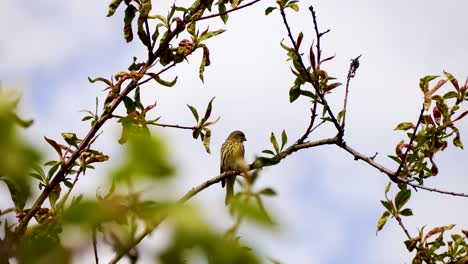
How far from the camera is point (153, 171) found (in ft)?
3.49

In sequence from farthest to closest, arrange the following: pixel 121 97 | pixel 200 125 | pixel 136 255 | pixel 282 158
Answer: pixel 200 125, pixel 282 158, pixel 121 97, pixel 136 255

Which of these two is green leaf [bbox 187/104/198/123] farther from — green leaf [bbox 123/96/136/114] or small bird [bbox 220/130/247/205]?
small bird [bbox 220/130/247/205]

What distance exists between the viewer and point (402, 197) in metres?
4.62

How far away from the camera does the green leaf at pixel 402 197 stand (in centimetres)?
461

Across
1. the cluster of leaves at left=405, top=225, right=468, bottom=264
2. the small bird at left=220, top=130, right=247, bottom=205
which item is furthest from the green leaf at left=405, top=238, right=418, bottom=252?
the small bird at left=220, top=130, right=247, bottom=205

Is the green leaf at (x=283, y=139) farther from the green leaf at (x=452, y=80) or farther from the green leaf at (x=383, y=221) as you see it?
the green leaf at (x=452, y=80)

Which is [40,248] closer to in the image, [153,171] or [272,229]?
[153,171]

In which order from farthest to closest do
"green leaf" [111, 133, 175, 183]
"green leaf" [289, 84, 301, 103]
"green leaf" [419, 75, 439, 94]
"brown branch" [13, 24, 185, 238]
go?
"green leaf" [419, 75, 439, 94] → "green leaf" [289, 84, 301, 103] → "brown branch" [13, 24, 185, 238] → "green leaf" [111, 133, 175, 183]

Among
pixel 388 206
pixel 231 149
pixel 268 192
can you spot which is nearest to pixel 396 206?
pixel 388 206

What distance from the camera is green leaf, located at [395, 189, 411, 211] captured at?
4609mm

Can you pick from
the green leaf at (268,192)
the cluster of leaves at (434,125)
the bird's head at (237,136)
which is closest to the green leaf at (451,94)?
the cluster of leaves at (434,125)

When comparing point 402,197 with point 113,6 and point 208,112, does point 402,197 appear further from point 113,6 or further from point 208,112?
point 113,6

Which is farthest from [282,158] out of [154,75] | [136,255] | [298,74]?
[136,255]

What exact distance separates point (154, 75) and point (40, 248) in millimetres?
3035
